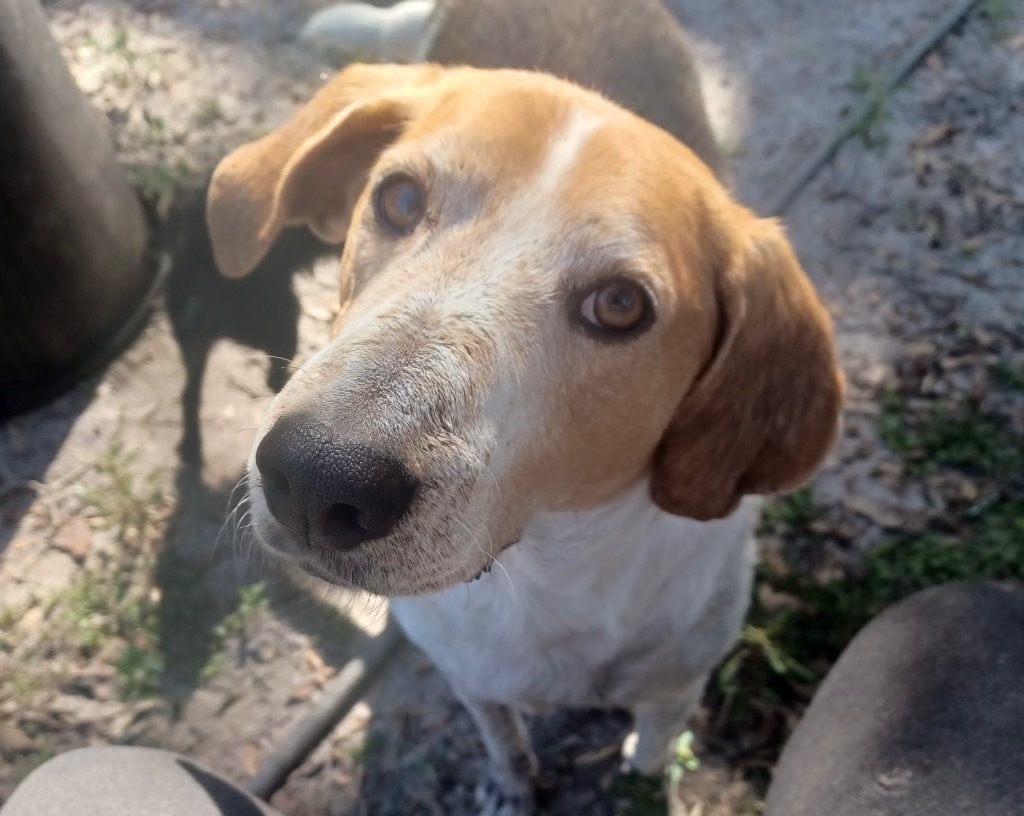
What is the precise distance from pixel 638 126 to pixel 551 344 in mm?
598

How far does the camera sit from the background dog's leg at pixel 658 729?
2.66 meters

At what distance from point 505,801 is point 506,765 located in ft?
0.59

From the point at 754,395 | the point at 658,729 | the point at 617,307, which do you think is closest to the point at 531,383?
the point at 617,307

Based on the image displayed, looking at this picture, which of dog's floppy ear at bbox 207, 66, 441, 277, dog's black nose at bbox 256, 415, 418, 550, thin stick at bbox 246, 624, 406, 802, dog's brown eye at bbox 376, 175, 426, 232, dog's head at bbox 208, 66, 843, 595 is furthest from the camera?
thin stick at bbox 246, 624, 406, 802

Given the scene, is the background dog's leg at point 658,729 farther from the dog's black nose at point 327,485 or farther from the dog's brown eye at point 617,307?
the dog's black nose at point 327,485

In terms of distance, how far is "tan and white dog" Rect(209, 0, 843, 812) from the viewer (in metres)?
1.52

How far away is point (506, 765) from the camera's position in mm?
2934

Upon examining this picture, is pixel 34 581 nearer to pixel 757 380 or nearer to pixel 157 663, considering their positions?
pixel 157 663

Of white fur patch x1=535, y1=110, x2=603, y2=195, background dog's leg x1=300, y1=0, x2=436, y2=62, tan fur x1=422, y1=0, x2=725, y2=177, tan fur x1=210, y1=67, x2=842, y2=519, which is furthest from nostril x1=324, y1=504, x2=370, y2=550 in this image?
background dog's leg x1=300, y1=0, x2=436, y2=62

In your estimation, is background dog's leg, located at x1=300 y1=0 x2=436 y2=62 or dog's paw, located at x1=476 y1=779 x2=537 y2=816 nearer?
dog's paw, located at x1=476 y1=779 x2=537 y2=816

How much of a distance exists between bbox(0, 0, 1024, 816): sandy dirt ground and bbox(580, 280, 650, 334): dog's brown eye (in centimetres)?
102

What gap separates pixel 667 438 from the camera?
6.82 ft

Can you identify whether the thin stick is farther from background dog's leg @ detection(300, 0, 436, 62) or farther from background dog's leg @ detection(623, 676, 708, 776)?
background dog's leg @ detection(300, 0, 436, 62)

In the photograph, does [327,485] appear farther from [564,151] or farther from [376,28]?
[376,28]
